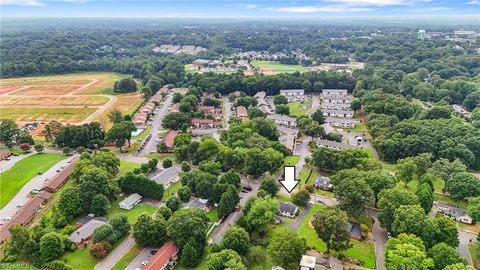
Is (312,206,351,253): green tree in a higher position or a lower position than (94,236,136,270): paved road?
higher

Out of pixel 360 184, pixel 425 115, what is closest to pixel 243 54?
pixel 425 115

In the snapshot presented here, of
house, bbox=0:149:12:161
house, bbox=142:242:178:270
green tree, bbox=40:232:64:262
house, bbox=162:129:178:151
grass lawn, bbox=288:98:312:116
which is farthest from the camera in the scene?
grass lawn, bbox=288:98:312:116

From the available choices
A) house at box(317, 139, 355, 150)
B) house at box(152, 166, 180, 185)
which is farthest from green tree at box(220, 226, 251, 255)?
house at box(317, 139, 355, 150)

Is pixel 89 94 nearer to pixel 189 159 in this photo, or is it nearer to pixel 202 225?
pixel 189 159

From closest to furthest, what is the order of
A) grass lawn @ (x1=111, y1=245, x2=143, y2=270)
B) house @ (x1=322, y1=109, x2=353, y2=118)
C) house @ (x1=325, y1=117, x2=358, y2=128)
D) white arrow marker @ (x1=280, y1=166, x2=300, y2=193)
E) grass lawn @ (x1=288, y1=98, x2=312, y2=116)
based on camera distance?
grass lawn @ (x1=111, y1=245, x2=143, y2=270)
white arrow marker @ (x1=280, y1=166, x2=300, y2=193)
house @ (x1=325, y1=117, x2=358, y2=128)
house @ (x1=322, y1=109, x2=353, y2=118)
grass lawn @ (x1=288, y1=98, x2=312, y2=116)

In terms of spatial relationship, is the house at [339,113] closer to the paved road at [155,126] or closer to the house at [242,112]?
the house at [242,112]

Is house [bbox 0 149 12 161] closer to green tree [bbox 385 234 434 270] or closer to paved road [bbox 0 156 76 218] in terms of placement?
paved road [bbox 0 156 76 218]

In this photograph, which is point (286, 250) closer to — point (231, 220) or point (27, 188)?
point (231, 220)

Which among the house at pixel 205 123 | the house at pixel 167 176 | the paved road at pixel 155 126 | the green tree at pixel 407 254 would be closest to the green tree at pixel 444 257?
the green tree at pixel 407 254
